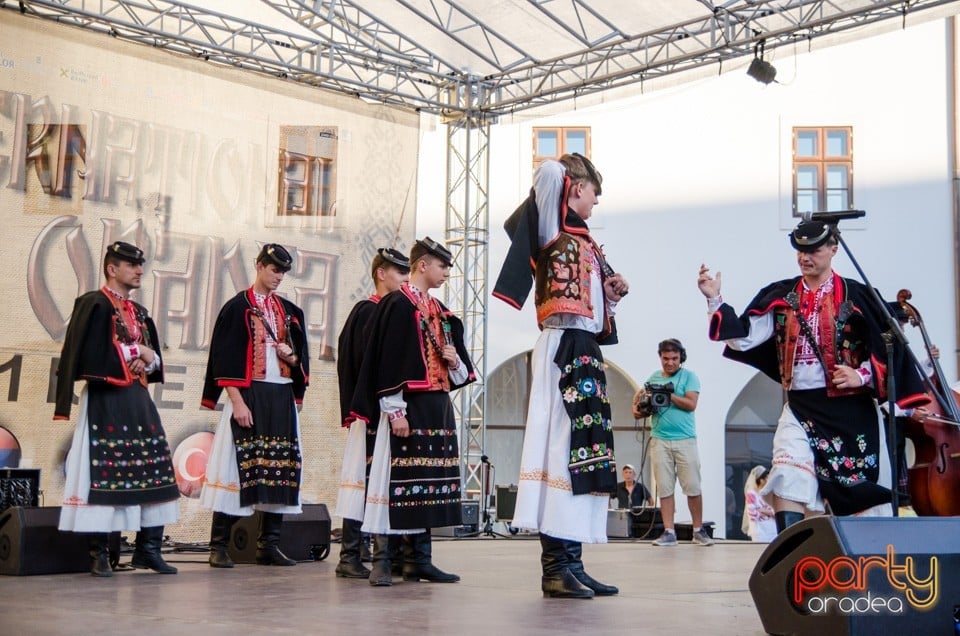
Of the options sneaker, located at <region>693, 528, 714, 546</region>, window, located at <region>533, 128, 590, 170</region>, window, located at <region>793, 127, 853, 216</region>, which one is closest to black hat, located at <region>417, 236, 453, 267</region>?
sneaker, located at <region>693, 528, 714, 546</region>

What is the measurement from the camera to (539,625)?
9.46 feet

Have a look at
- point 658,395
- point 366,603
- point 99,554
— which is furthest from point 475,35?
point 366,603

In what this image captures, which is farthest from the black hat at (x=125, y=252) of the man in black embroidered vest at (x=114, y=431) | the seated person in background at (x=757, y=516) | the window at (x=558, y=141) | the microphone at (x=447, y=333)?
the window at (x=558, y=141)

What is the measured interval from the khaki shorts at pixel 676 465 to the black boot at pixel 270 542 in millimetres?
3027

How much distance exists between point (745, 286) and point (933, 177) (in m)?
2.69

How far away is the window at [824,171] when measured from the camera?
13.7 m

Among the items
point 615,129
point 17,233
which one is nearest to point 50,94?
point 17,233

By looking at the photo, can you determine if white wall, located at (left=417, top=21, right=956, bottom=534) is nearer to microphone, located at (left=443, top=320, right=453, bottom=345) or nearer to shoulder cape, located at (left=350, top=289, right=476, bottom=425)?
microphone, located at (left=443, top=320, right=453, bottom=345)

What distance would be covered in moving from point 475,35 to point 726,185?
18.3 ft

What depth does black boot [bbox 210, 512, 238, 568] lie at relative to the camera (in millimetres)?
5363

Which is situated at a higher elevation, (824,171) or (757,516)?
(824,171)

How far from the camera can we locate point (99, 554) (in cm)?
489

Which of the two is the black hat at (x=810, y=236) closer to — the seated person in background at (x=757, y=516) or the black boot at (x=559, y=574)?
the black boot at (x=559, y=574)

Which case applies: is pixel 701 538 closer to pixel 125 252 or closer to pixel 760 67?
pixel 760 67
